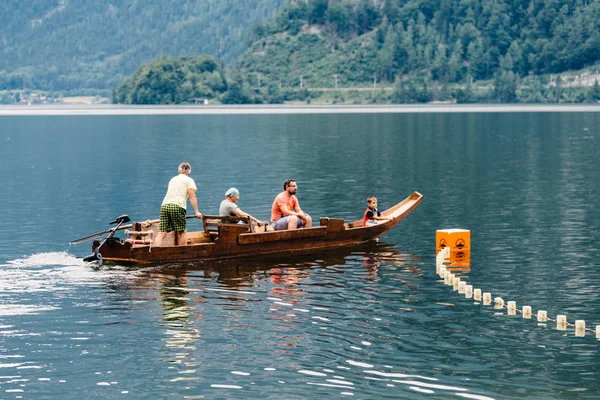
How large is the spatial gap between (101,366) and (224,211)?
14.3 meters

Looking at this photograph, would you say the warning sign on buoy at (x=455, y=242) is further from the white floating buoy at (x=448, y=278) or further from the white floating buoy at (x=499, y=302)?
the white floating buoy at (x=499, y=302)

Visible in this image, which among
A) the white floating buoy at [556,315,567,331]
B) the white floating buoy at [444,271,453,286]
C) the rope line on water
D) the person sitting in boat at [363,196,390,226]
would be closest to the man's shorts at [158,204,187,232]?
the person sitting in boat at [363,196,390,226]

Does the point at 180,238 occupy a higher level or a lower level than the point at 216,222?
lower

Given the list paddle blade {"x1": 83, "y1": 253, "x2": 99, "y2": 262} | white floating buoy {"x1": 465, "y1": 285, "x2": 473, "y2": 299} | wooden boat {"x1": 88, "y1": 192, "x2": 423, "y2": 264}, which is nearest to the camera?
white floating buoy {"x1": 465, "y1": 285, "x2": 473, "y2": 299}

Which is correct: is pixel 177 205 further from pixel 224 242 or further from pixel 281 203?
pixel 281 203

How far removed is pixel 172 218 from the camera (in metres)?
36.5

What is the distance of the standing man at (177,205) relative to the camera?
36.3 meters

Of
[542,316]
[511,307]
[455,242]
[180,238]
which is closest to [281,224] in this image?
[180,238]

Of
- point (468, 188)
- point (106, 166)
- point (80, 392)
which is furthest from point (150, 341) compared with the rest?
point (106, 166)

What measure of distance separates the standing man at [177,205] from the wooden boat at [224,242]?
33cm

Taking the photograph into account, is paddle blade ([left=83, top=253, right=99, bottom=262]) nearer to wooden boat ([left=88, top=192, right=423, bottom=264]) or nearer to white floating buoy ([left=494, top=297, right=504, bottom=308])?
wooden boat ([left=88, top=192, right=423, bottom=264])

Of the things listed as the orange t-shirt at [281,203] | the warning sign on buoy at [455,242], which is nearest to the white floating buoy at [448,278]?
the warning sign on buoy at [455,242]

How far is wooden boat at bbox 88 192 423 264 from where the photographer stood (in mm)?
36156

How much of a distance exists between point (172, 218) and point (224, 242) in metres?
2.19
